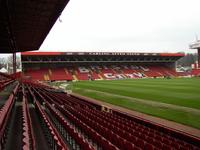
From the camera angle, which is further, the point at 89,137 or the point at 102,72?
the point at 102,72

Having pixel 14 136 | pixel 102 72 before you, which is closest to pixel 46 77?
pixel 102 72

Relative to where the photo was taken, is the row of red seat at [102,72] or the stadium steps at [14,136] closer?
the stadium steps at [14,136]

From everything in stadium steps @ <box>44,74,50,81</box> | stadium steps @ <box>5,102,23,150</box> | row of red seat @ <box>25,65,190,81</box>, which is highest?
row of red seat @ <box>25,65,190,81</box>

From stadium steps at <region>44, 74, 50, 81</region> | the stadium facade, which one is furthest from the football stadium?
the stadium facade

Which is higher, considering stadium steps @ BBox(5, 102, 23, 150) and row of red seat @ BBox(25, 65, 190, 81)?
row of red seat @ BBox(25, 65, 190, 81)

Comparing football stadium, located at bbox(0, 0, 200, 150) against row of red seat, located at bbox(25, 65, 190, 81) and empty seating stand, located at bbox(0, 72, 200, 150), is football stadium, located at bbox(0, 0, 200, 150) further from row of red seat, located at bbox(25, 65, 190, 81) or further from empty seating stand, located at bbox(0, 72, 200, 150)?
row of red seat, located at bbox(25, 65, 190, 81)

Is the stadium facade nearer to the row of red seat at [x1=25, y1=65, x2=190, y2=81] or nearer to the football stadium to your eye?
the row of red seat at [x1=25, y1=65, x2=190, y2=81]

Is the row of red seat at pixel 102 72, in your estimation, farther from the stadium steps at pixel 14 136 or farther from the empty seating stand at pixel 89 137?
the empty seating stand at pixel 89 137

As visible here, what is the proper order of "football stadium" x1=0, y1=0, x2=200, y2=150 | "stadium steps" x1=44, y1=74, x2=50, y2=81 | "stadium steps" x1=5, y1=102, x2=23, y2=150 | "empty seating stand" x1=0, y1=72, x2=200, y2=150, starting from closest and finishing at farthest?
"empty seating stand" x1=0, y1=72, x2=200, y2=150 < "football stadium" x1=0, y1=0, x2=200, y2=150 < "stadium steps" x1=5, y1=102, x2=23, y2=150 < "stadium steps" x1=44, y1=74, x2=50, y2=81

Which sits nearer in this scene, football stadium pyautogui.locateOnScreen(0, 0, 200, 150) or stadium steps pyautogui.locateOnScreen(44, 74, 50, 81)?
football stadium pyautogui.locateOnScreen(0, 0, 200, 150)

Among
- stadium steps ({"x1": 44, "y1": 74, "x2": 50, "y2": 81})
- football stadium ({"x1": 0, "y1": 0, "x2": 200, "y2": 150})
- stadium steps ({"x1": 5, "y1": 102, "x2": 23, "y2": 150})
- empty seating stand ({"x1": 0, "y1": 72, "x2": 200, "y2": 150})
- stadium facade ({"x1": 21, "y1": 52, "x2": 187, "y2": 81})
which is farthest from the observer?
stadium facade ({"x1": 21, "y1": 52, "x2": 187, "y2": 81})

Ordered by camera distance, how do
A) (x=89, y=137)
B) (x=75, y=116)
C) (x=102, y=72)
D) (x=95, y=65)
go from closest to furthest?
(x=89, y=137), (x=75, y=116), (x=102, y=72), (x=95, y=65)

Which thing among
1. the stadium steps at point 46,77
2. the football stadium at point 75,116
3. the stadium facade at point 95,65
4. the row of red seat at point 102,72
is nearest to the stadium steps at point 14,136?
the football stadium at point 75,116

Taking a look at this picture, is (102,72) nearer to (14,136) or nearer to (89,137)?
(14,136)
